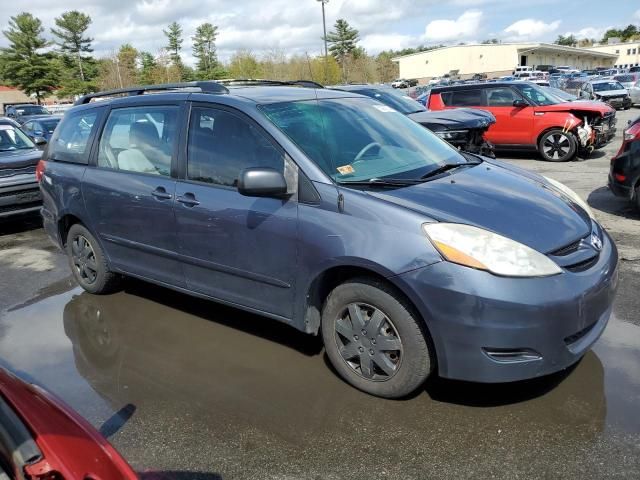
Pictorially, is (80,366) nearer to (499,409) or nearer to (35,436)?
(35,436)

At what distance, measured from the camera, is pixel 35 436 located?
1.69m

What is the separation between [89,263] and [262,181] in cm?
263

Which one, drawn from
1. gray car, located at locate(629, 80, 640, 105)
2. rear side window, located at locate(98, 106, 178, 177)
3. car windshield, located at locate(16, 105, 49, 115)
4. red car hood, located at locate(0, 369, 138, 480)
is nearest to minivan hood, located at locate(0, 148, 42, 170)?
rear side window, located at locate(98, 106, 178, 177)

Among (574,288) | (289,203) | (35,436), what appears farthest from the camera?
(289,203)

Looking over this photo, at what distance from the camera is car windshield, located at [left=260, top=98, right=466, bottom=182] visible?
3508 mm

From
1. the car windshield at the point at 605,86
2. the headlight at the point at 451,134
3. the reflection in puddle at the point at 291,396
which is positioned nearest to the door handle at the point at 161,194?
the reflection in puddle at the point at 291,396

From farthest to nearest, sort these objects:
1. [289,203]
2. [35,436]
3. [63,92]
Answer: [63,92] → [289,203] → [35,436]

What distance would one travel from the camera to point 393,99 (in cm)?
1192

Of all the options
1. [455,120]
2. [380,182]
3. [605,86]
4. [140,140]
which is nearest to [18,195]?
[140,140]

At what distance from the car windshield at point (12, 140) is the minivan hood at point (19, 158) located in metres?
0.30

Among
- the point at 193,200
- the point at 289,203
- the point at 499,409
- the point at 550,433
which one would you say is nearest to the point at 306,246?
the point at 289,203

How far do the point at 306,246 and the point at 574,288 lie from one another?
1.46m

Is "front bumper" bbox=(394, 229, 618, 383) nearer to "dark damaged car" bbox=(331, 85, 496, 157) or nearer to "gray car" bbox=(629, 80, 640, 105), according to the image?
"dark damaged car" bbox=(331, 85, 496, 157)

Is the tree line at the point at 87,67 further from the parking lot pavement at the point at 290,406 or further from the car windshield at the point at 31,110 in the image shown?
the parking lot pavement at the point at 290,406
